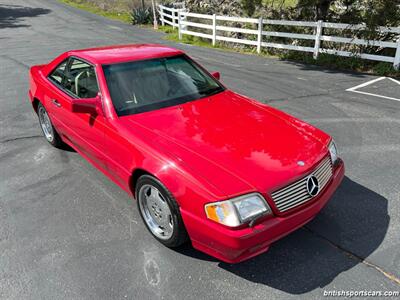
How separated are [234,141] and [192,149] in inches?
16.4

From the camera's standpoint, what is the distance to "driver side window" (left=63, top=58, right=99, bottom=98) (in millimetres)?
3975

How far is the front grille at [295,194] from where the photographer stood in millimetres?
2758

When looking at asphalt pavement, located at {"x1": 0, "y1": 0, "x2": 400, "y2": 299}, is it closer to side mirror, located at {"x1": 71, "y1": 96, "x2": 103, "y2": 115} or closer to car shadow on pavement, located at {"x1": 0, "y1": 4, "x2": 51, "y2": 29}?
side mirror, located at {"x1": 71, "y1": 96, "x2": 103, "y2": 115}

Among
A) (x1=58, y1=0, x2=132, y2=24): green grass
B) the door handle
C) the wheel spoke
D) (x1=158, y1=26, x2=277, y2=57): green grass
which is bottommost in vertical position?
(x1=158, y1=26, x2=277, y2=57): green grass

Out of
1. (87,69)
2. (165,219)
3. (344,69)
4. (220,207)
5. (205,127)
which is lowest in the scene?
(344,69)

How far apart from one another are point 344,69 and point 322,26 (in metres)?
1.71

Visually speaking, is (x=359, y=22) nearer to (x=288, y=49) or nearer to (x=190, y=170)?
(x=288, y=49)

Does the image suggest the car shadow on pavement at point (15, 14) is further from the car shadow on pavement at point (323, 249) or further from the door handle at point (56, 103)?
the car shadow on pavement at point (323, 249)

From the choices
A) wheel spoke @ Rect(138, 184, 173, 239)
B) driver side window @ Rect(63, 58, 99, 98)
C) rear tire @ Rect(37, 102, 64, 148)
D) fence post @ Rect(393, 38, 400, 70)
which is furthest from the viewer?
fence post @ Rect(393, 38, 400, 70)

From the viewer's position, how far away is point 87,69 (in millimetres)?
4098

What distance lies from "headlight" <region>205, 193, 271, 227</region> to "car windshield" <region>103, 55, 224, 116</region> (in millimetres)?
1528

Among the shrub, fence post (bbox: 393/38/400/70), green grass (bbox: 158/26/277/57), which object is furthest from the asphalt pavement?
the shrub

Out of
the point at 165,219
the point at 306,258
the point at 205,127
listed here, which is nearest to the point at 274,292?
the point at 306,258

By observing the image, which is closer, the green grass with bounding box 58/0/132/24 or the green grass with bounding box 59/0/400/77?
the green grass with bounding box 59/0/400/77
